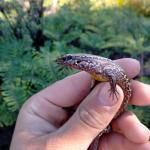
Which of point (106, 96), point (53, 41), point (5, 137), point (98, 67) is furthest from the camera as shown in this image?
point (53, 41)

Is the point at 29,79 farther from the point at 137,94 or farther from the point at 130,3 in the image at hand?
the point at 130,3

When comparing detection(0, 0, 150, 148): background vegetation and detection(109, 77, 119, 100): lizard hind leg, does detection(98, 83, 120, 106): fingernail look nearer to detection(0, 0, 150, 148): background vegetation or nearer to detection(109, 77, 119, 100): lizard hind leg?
detection(109, 77, 119, 100): lizard hind leg

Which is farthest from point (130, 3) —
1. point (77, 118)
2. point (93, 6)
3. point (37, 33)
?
point (77, 118)

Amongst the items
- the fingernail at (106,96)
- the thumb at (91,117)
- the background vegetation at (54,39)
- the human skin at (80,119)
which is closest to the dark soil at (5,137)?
the background vegetation at (54,39)

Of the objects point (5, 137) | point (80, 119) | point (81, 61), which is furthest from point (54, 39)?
point (81, 61)

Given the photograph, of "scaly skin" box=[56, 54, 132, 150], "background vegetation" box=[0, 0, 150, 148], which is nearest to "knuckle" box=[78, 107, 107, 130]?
"scaly skin" box=[56, 54, 132, 150]

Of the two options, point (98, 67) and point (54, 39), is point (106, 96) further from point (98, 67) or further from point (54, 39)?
point (54, 39)

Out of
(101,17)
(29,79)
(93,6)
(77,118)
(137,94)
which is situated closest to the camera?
(77,118)
